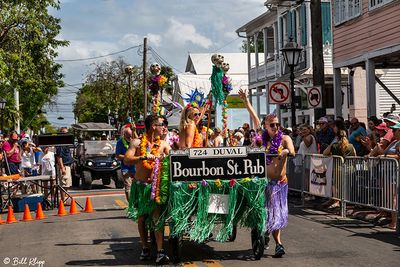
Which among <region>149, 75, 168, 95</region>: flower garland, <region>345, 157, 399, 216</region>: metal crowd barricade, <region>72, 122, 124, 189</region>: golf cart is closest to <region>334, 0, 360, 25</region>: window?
<region>72, 122, 124, 189</region>: golf cart

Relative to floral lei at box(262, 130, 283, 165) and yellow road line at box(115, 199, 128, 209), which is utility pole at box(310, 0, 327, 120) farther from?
floral lei at box(262, 130, 283, 165)

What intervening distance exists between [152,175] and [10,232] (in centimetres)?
537

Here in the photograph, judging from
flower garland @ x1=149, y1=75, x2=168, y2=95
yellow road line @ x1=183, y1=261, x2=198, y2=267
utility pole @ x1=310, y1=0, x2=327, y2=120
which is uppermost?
utility pole @ x1=310, y1=0, x2=327, y2=120

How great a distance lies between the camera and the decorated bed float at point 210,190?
836cm

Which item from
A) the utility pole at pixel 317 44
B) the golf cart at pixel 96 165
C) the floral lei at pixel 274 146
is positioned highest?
the utility pole at pixel 317 44

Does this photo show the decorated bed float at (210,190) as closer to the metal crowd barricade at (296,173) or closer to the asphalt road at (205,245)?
the asphalt road at (205,245)

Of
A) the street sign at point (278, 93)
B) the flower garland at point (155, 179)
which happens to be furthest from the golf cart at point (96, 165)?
the flower garland at point (155, 179)

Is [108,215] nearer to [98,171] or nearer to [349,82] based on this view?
[98,171]

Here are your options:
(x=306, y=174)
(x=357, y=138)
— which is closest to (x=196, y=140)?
(x=357, y=138)

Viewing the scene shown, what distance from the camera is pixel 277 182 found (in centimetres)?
880

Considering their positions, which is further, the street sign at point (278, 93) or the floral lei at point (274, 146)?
the street sign at point (278, 93)

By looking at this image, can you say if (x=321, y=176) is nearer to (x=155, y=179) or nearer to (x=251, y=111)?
(x=251, y=111)

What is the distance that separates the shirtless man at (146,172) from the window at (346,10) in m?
14.0

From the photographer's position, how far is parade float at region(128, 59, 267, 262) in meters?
8.36
